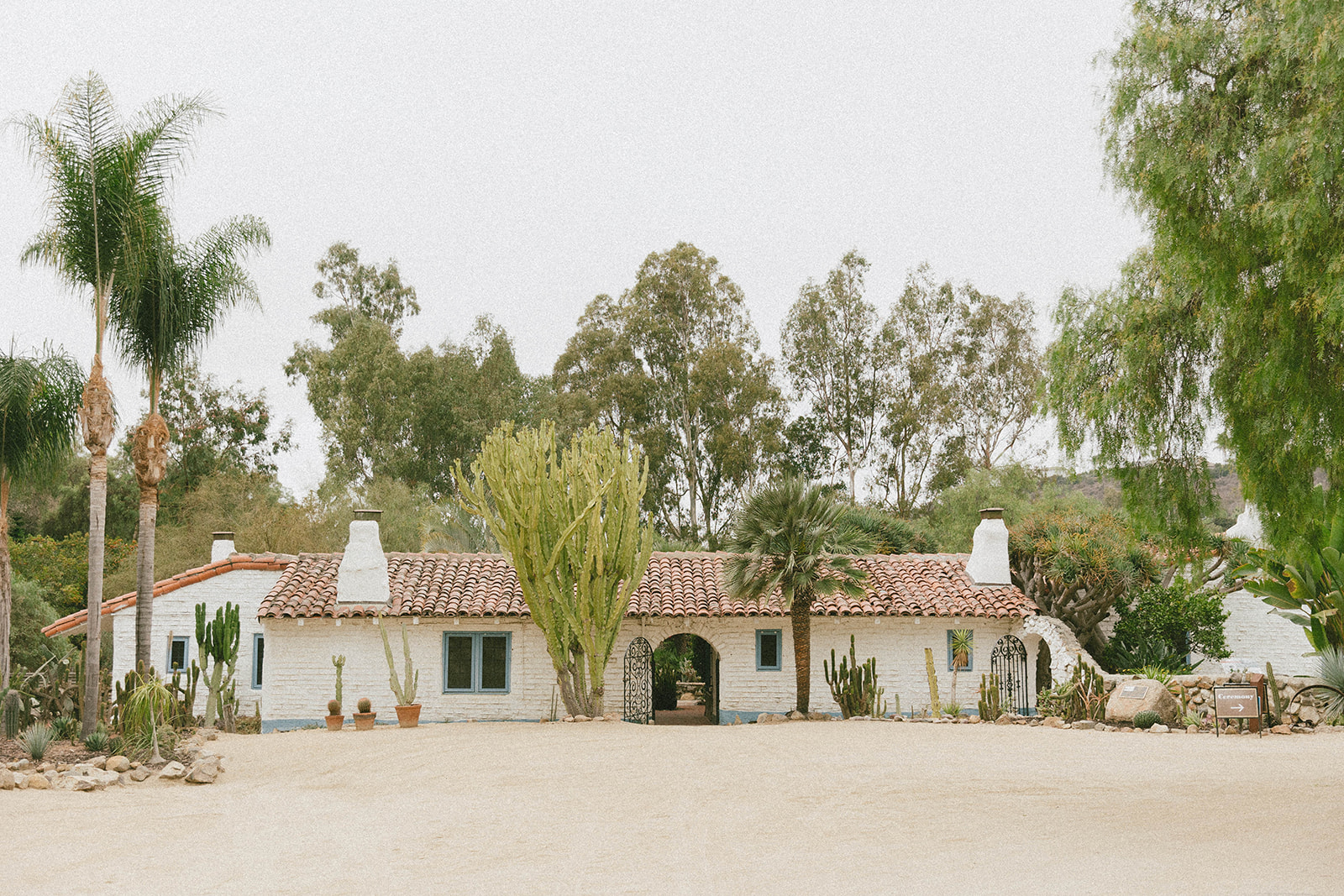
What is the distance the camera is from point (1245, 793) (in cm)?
969

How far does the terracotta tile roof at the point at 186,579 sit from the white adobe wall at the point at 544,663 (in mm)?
2117

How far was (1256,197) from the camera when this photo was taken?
7.41 m

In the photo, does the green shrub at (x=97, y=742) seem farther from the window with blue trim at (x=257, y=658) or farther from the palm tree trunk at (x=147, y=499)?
the window with blue trim at (x=257, y=658)

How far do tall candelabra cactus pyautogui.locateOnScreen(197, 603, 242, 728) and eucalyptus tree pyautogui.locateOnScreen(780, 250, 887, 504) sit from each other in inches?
846

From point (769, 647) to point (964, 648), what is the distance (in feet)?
11.7

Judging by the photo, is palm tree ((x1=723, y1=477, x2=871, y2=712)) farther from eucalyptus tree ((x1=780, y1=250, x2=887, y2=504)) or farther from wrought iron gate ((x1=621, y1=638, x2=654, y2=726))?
eucalyptus tree ((x1=780, y1=250, x2=887, y2=504))

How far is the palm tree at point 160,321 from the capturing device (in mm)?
14383

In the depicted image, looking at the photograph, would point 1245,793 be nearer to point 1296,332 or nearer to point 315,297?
point 1296,332

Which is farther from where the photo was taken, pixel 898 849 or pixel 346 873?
pixel 898 849

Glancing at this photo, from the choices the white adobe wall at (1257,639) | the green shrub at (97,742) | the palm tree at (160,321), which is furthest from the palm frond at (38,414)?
the white adobe wall at (1257,639)

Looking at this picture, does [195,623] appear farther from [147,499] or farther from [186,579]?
[147,499]

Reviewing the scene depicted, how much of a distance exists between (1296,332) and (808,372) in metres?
27.4

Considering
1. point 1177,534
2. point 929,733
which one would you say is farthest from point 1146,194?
point 929,733

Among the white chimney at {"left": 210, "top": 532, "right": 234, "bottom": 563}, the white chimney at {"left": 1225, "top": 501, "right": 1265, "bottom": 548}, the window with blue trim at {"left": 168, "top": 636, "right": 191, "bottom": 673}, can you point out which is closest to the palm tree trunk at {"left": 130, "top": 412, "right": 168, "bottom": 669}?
the window with blue trim at {"left": 168, "top": 636, "right": 191, "bottom": 673}
